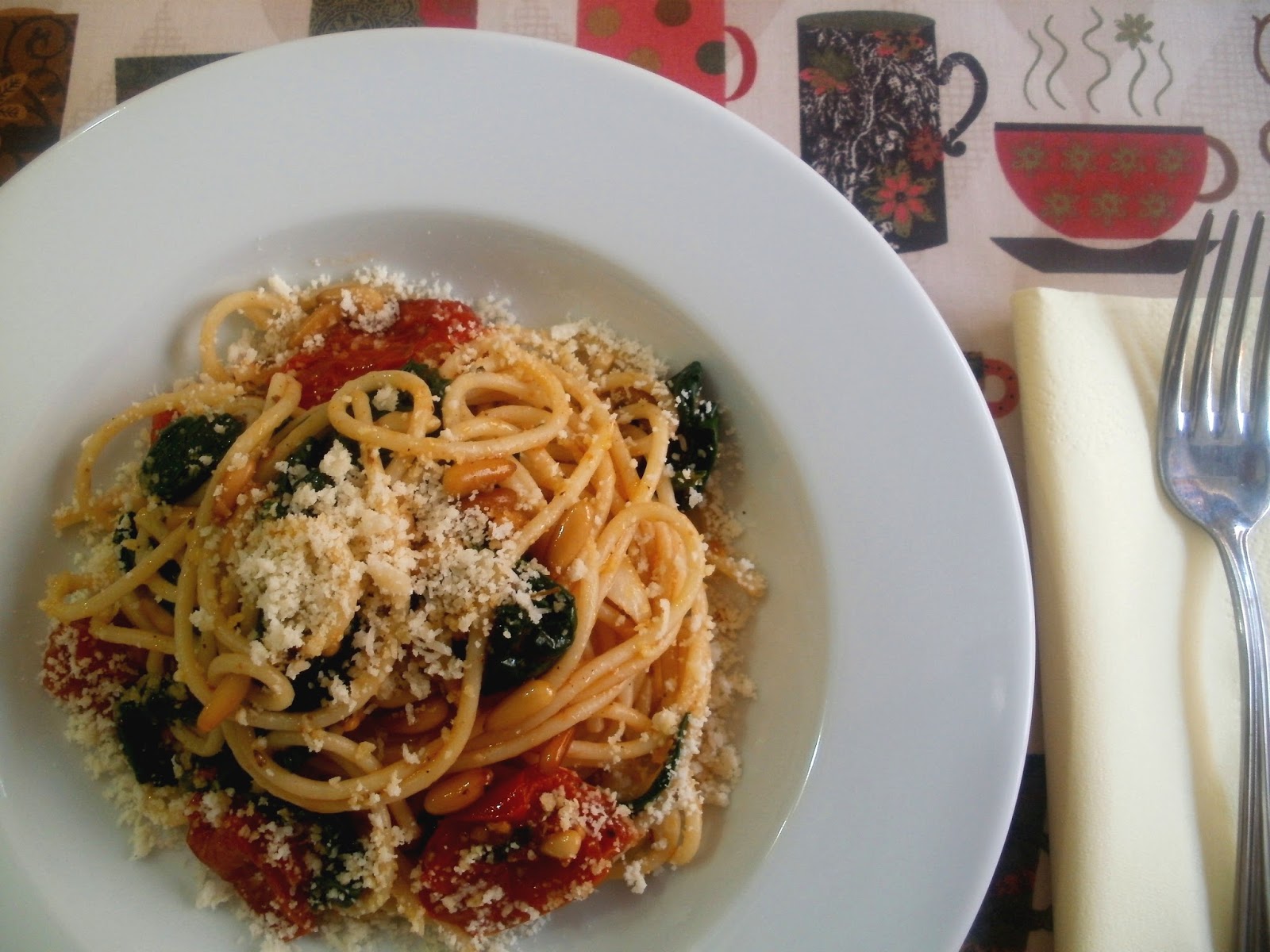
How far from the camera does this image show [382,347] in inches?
95.5

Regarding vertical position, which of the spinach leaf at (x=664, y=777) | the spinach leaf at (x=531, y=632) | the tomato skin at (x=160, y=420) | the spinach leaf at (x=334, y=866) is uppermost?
the tomato skin at (x=160, y=420)

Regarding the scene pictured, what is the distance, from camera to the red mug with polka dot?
293 centimetres

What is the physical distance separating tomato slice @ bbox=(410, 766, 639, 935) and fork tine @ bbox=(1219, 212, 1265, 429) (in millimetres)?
1981

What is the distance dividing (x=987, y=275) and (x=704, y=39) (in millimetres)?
1222

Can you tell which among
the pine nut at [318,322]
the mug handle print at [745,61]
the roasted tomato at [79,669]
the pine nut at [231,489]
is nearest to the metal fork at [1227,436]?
the mug handle print at [745,61]

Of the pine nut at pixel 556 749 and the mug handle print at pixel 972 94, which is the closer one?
the pine nut at pixel 556 749

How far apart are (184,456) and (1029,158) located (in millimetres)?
2729

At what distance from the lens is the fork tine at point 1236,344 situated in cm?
244

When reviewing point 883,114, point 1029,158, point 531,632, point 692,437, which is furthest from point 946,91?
point 531,632

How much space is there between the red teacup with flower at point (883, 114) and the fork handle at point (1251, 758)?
50.9 inches

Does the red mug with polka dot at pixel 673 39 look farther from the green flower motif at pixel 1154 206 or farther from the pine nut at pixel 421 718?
the pine nut at pixel 421 718

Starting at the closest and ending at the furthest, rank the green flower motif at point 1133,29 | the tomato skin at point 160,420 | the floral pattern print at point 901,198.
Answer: the tomato skin at point 160,420
the floral pattern print at point 901,198
the green flower motif at point 1133,29

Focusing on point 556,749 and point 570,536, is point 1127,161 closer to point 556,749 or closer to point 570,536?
point 570,536

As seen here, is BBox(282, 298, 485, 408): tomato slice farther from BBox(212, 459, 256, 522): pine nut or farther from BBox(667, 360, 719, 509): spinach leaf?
BBox(667, 360, 719, 509): spinach leaf
